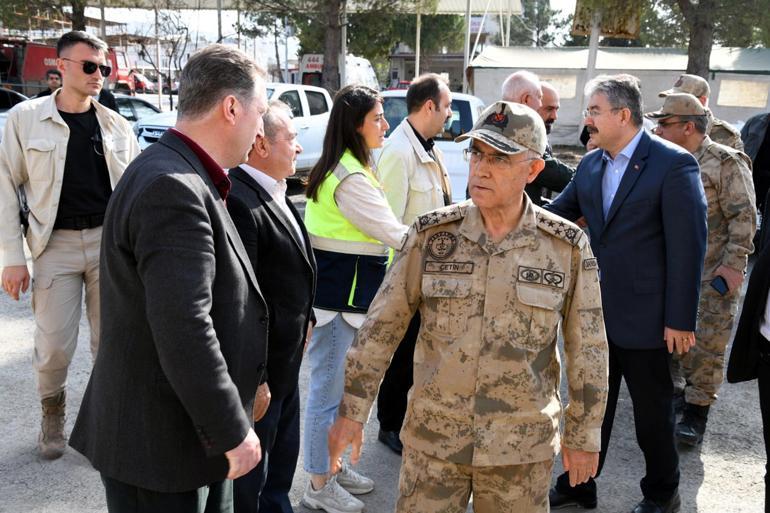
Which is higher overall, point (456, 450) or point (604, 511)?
point (456, 450)

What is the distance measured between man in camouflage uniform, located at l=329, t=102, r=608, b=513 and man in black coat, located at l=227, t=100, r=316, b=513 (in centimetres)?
35

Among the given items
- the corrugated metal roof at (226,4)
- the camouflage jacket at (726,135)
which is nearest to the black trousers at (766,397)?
the camouflage jacket at (726,135)

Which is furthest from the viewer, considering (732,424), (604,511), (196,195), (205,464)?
(732,424)

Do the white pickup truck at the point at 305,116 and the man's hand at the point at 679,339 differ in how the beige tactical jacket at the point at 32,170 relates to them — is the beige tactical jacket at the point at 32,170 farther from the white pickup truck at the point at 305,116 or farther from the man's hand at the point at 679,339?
the white pickup truck at the point at 305,116

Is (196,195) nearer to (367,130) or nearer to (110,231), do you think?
(110,231)

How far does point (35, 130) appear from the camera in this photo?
3498 millimetres

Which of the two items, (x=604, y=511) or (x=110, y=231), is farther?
(x=604, y=511)

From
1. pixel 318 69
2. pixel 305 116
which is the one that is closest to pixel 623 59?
pixel 318 69

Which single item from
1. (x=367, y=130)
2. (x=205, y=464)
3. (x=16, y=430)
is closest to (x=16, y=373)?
(x=16, y=430)

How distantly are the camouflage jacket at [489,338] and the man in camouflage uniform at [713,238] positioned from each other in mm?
2120

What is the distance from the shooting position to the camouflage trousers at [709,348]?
422 centimetres

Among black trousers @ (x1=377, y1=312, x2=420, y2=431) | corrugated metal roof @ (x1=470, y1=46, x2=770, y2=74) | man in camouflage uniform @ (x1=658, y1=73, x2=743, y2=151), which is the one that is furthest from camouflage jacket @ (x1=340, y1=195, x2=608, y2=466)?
corrugated metal roof @ (x1=470, y1=46, x2=770, y2=74)

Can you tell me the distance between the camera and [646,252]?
3109 millimetres

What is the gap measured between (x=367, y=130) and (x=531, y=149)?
1.24 meters
